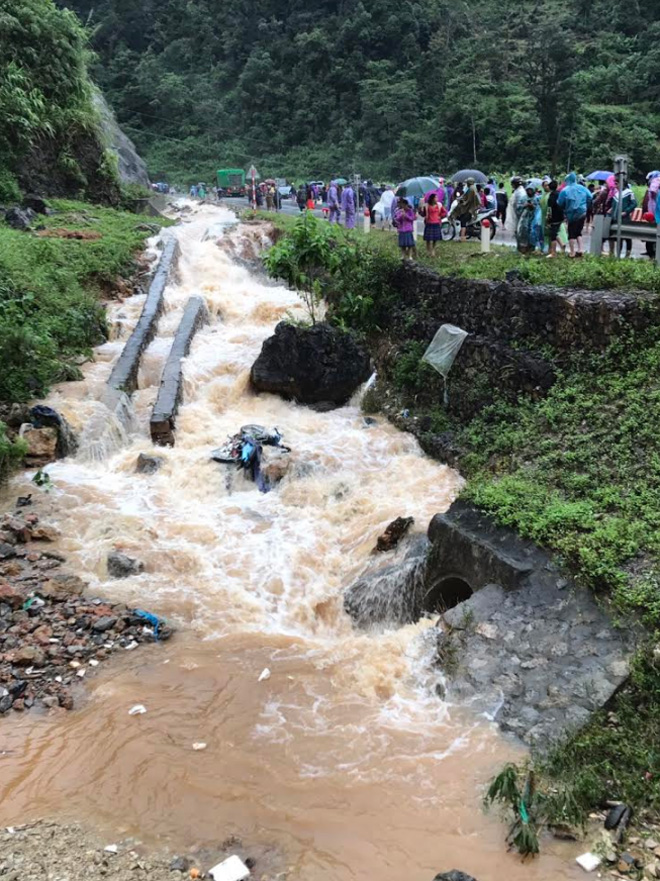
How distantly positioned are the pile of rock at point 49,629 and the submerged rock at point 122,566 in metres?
0.41

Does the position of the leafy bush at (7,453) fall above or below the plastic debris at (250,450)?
above

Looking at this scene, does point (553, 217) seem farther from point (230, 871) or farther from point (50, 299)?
point (230, 871)

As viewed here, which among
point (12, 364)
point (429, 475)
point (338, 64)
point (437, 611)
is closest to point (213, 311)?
point (12, 364)

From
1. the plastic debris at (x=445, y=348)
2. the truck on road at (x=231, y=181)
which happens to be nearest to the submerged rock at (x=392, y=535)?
the plastic debris at (x=445, y=348)

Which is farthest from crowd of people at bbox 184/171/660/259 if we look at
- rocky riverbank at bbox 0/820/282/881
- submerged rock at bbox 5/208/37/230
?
rocky riverbank at bbox 0/820/282/881

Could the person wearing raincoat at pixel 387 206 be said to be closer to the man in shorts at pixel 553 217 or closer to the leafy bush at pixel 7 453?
the man in shorts at pixel 553 217

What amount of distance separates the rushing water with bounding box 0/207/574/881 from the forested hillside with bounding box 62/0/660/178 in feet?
89.8

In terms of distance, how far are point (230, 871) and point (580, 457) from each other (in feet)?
20.4

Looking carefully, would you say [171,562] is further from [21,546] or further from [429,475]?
[429,475]

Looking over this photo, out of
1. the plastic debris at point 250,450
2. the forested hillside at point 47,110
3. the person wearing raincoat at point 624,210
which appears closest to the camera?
the plastic debris at point 250,450

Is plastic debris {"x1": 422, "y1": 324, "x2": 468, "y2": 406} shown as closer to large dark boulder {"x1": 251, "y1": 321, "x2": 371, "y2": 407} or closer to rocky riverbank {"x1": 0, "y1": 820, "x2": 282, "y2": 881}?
large dark boulder {"x1": 251, "y1": 321, "x2": 371, "y2": 407}

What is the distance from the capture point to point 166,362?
579 inches

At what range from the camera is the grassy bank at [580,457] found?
5.71 meters

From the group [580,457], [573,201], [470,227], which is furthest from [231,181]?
[580,457]
